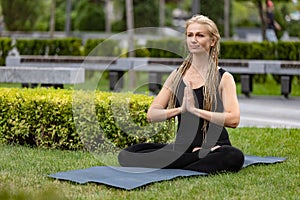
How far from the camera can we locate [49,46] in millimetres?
19453

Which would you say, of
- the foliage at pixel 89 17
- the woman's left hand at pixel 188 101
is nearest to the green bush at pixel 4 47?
the woman's left hand at pixel 188 101

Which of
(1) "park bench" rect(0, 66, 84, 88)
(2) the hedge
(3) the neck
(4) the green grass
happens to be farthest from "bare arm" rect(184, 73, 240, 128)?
(1) "park bench" rect(0, 66, 84, 88)

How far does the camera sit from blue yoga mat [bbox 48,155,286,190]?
6.05 metres

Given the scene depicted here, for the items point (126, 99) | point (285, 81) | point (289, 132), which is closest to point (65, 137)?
point (126, 99)

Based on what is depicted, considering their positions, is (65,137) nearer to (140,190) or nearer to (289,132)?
(140,190)

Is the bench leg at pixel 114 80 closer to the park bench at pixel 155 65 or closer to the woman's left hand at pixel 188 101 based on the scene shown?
the park bench at pixel 155 65

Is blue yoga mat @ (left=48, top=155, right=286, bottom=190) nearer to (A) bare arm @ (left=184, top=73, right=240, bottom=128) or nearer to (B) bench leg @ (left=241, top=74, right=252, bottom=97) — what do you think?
(A) bare arm @ (left=184, top=73, right=240, bottom=128)

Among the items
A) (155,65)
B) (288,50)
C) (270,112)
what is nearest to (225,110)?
(270,112)

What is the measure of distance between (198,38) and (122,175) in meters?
1.37

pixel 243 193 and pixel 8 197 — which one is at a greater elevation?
pixel 8 197

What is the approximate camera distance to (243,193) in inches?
229

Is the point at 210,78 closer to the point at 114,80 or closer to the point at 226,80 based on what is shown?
the point at 226,80

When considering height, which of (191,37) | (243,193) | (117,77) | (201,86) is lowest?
(117,77)

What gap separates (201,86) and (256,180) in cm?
97
